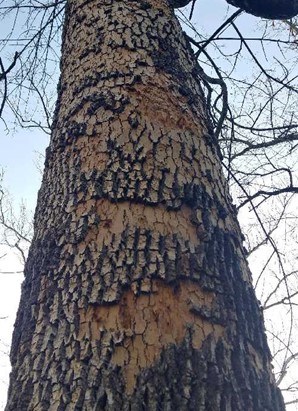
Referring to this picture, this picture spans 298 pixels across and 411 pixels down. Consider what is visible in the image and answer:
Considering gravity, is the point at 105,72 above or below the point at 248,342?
above

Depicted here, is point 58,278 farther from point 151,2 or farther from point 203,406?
point 151,2

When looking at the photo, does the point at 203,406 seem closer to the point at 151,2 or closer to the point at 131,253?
the point at 131,253

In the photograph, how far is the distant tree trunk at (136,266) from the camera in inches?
35.9

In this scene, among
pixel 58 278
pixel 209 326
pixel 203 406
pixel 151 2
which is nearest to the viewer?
pixel 203 406

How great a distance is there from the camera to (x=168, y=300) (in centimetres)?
100

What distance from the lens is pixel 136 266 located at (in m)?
1.04

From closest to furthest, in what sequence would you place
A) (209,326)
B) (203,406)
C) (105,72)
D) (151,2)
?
(203,406) → (209,326) → (105,72) → (151,2)

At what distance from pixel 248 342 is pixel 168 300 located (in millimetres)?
207

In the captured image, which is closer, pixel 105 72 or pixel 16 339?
pixel 16 339

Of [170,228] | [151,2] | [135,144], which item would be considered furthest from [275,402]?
[151,2]

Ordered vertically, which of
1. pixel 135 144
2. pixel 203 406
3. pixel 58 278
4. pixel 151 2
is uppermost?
pixel 151 2

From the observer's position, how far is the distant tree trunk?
913mm

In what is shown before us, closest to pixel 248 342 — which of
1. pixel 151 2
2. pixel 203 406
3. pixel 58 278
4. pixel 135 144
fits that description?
pixel 203 406

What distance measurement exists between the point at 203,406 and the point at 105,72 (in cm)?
100
